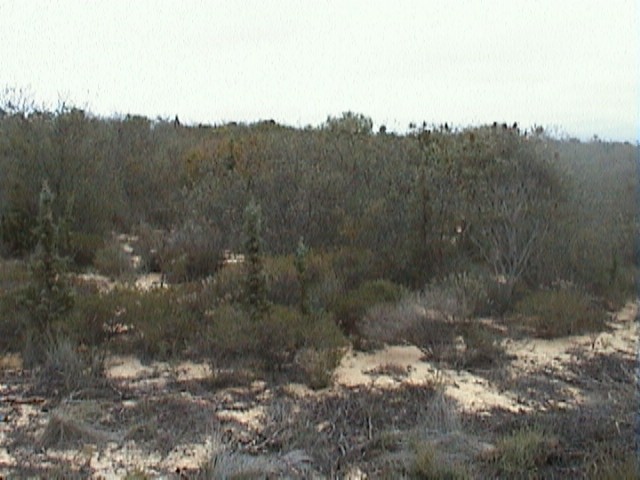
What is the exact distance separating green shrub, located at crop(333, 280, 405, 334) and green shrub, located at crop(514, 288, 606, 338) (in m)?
1.28

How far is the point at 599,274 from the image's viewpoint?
7.97m

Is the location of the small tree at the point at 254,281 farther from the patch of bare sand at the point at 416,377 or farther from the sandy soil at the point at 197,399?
the patch of bare sand at the point at 416,377

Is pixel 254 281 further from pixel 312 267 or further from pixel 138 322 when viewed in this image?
pixel 312 267

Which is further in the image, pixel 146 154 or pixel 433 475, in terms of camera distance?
pixel 146 154

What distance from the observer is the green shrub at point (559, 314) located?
6.73 meters

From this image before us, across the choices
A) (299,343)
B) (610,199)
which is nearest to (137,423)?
(299,343)

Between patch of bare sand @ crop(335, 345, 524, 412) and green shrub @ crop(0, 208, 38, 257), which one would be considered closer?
patch of bare sand @ crop(335, 345, 524, 412)

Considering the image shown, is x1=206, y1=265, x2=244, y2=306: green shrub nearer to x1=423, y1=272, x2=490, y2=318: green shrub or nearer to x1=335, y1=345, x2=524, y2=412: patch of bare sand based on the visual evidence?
x1=335, y1=345, x2=524, y2=412: patch of bare sand

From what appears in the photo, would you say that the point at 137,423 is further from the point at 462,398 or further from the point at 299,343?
the point at 462,398

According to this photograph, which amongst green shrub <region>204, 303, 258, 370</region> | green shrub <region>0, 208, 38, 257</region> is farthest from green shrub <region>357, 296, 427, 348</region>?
green shrub <region>0, 208, 38, 257</region>

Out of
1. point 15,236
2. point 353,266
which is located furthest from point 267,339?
point 15,236

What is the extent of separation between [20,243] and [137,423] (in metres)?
4.75

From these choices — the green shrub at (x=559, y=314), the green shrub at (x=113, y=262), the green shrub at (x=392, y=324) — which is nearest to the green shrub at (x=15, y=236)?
the green shrub at (x=113, y=262)

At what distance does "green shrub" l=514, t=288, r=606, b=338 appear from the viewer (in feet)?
22.1
